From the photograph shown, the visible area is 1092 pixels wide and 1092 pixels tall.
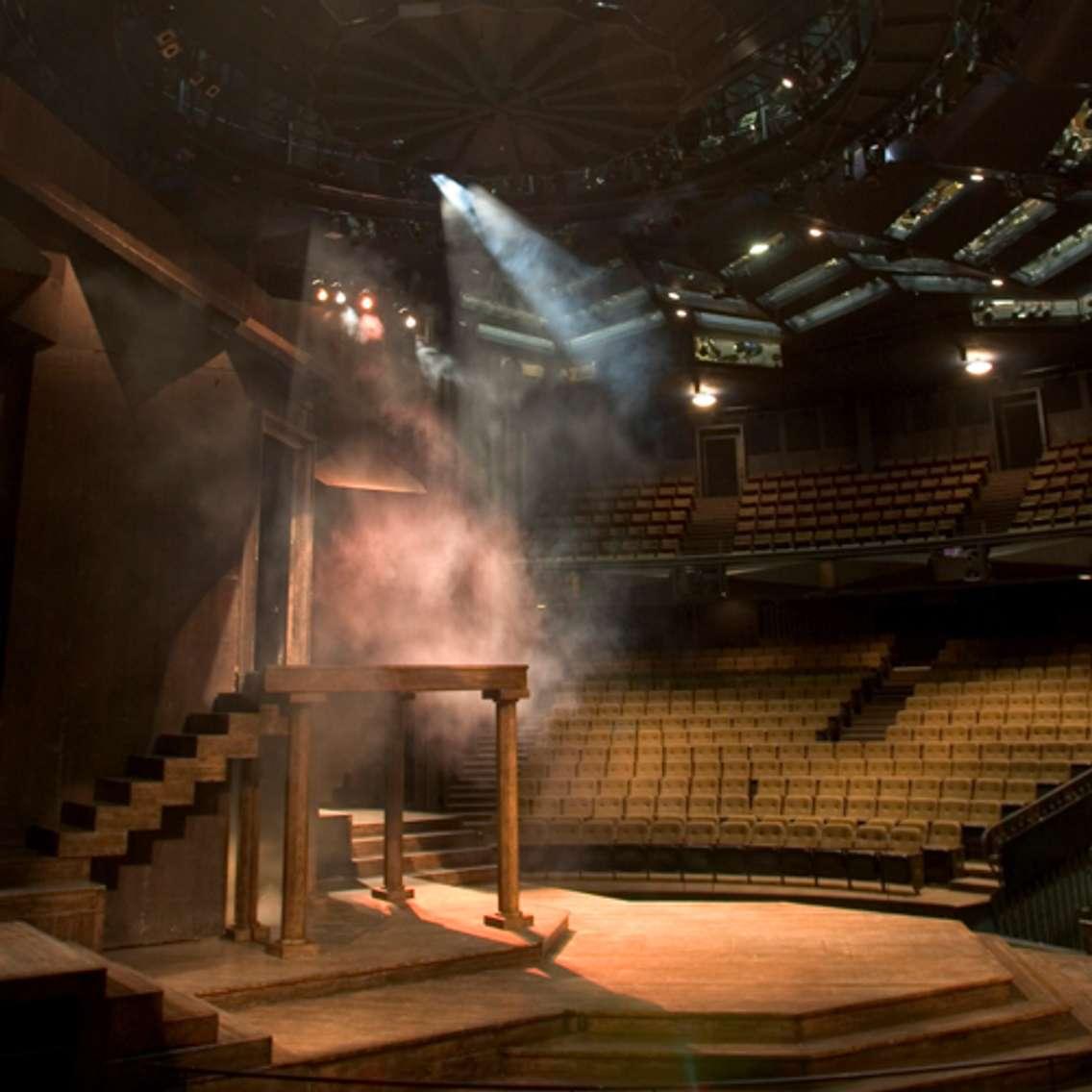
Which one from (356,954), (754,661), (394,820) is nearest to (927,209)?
A: (754,661)

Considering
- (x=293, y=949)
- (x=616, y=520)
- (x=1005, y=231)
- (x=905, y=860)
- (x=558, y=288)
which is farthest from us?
(x=616, y=520)

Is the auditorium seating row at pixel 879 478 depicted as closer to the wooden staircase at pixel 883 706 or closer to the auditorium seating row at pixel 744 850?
the wooden staircase at pixel 883 706

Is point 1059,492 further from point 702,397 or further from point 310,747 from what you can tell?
point 310,747

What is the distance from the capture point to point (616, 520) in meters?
18.4

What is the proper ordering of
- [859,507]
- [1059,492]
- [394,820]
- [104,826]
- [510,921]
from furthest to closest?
[859,507], [1059,492], [394,820], [510,921], [104,826]

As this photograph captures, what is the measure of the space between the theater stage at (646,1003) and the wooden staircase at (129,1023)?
0.94ft

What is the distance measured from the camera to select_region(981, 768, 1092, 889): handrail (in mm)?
9188

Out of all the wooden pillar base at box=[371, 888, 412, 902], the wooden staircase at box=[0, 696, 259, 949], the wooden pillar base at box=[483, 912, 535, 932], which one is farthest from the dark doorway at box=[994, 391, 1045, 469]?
the wooden staircase at box=[0, 696, 259, 949]

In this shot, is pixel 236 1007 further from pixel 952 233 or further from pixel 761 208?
pixel 952 233

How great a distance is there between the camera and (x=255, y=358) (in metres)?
7.71

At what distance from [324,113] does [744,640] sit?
1189cm

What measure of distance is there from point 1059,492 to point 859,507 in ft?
10.5

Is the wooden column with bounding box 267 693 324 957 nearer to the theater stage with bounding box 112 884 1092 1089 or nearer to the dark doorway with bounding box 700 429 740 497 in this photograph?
the theater stage with bounding box 112 884 1092 1089

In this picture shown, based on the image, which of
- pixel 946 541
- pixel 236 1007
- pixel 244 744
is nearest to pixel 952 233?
pixel 946 541
